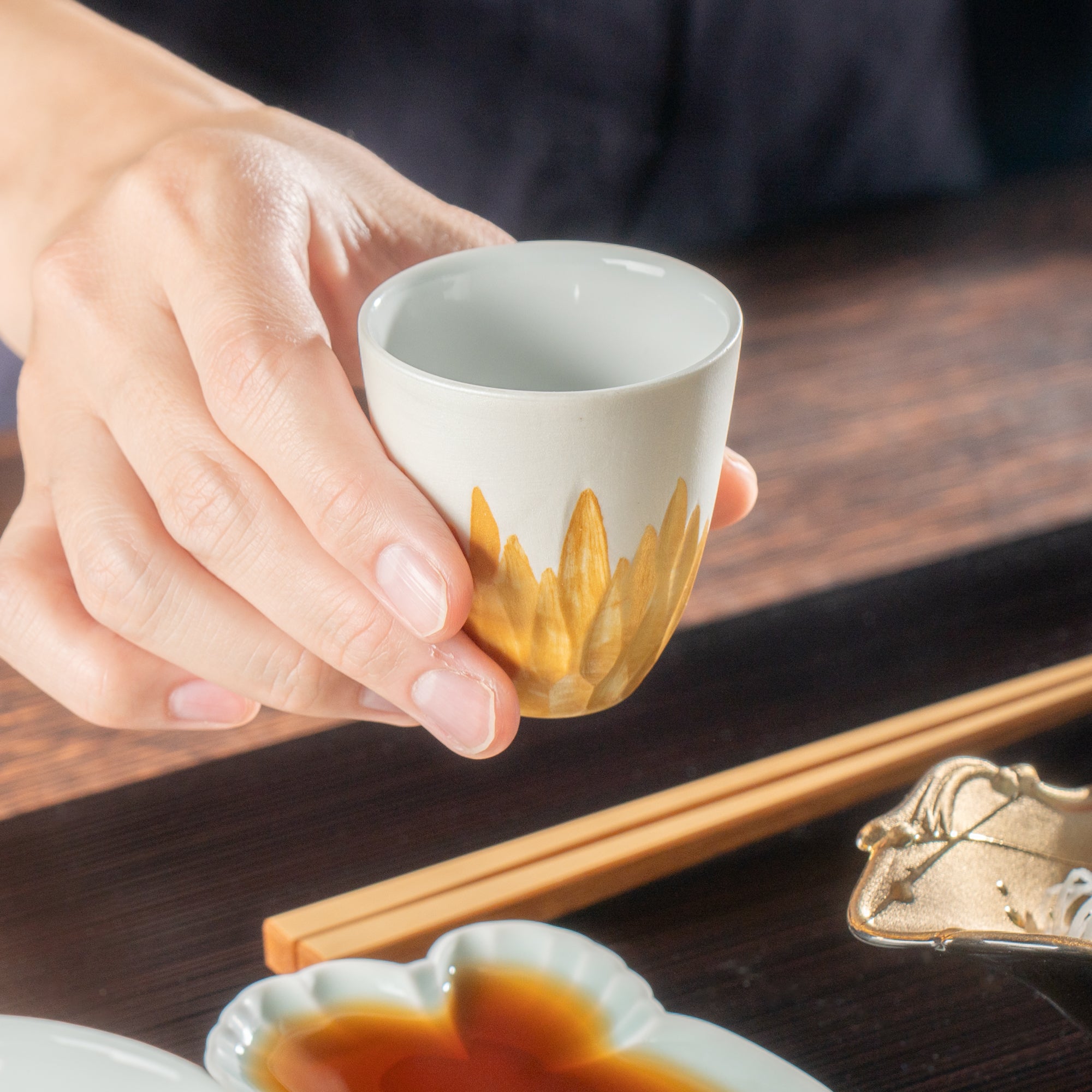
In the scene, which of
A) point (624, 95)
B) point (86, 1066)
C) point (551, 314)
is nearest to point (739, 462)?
point (551, 314)

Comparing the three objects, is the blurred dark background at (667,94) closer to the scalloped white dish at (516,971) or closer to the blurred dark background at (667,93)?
the blurred dark background at (667,93)

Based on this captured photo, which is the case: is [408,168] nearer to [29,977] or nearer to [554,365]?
[554,365]

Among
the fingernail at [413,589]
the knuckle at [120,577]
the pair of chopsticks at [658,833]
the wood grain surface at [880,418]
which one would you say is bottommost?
the wood grain surface at [880,418]

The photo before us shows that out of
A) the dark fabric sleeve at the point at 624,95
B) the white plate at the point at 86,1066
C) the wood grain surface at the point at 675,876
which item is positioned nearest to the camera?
the white plate at the point at 86,1066

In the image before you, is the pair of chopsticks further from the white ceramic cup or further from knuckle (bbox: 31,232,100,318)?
knuckle (bbox: 31,232,100,318)

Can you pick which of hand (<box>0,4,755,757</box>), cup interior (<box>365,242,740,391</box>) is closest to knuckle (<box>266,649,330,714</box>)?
hand (<box>0,4,755,757</box>)

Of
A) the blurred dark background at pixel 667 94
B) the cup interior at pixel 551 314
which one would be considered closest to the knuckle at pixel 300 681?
the cup interior at pixel 551 314
